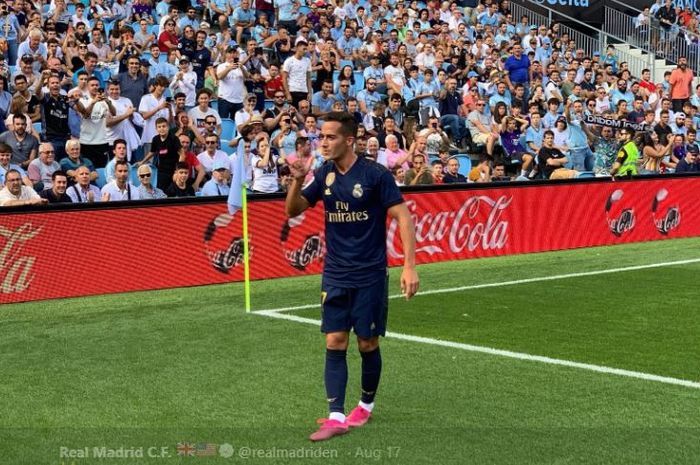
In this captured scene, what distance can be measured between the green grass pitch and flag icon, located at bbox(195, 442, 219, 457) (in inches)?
1.5

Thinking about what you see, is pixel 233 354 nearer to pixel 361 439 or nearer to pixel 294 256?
pixel 361 439

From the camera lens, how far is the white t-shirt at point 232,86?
19938 millimetres

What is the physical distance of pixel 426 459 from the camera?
666 centimetres

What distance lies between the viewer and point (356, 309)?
727 cm

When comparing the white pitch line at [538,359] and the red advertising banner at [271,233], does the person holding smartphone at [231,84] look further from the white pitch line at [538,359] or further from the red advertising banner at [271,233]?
the white pitch line at [538,359]

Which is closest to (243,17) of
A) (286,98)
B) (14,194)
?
(286,98)

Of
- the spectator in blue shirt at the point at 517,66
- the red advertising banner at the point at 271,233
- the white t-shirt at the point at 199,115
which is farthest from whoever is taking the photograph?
the spectator in blue shirt at the point at 517,66

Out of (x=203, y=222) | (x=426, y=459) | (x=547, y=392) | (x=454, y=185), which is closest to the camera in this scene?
(x=426, y=459)

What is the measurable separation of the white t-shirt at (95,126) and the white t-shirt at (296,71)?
476cm

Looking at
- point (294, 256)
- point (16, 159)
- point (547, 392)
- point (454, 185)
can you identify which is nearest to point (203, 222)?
point (294, 256)

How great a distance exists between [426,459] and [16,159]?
1068cm

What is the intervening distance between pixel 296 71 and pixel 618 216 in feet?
21.5

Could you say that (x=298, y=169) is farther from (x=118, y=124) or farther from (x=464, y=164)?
(x=464, y=164)

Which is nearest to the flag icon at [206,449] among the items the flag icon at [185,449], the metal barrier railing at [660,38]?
the flag icon at [185,449]
